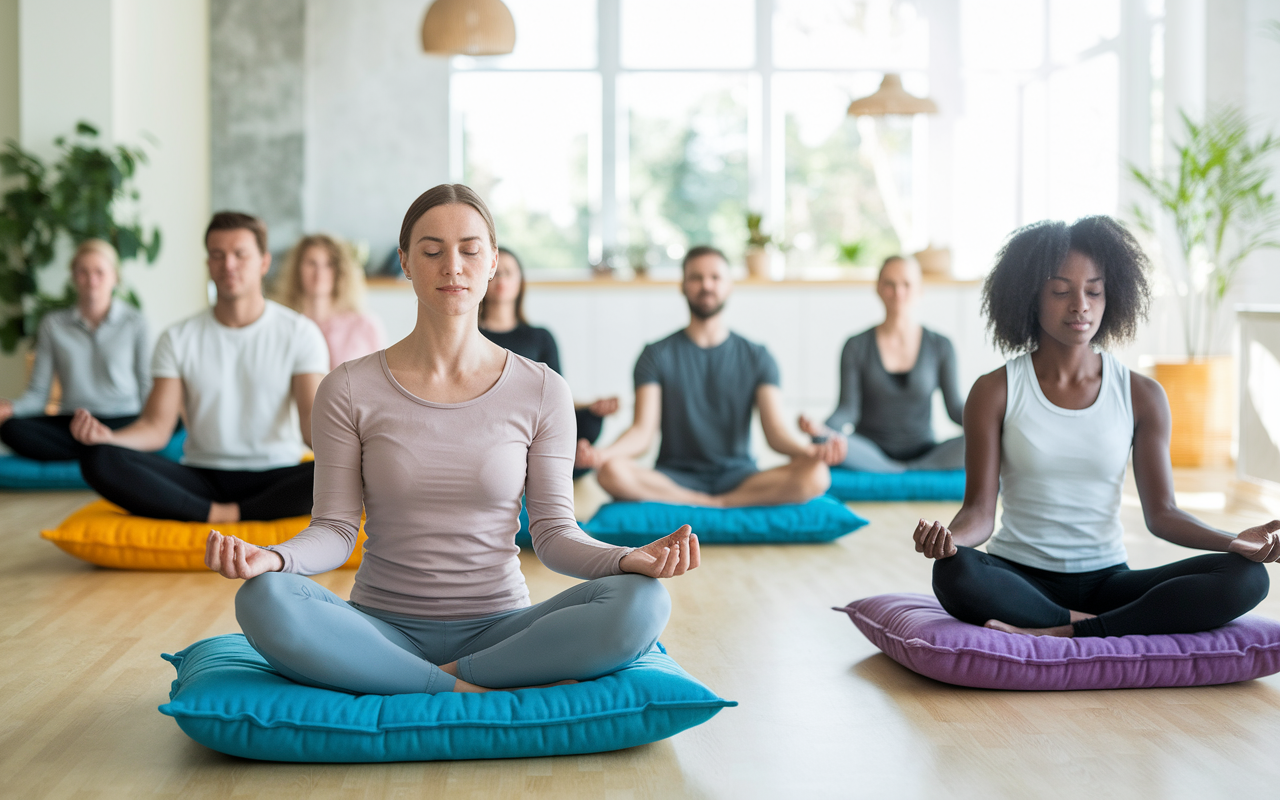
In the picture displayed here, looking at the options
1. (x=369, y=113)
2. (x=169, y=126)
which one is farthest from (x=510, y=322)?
(x=369, y=113)

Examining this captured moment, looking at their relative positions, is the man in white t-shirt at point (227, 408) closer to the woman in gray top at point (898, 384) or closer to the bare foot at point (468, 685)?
the bare foot at point (468, 685)

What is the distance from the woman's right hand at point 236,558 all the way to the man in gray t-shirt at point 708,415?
7.16ft

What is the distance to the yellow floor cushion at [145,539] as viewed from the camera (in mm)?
3543

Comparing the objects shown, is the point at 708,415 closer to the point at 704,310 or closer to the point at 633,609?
the point at 704,310

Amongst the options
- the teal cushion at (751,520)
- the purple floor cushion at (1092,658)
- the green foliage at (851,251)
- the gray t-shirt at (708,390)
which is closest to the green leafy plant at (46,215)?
the gray t-shirt at (708,390)

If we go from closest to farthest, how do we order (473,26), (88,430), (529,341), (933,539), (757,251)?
1. (933,539)
2. (88,430)
3. (529,341)
4. (473,26)
5. (757,251)

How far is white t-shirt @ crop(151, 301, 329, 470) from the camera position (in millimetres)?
3723

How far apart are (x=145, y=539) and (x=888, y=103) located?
15.3ft

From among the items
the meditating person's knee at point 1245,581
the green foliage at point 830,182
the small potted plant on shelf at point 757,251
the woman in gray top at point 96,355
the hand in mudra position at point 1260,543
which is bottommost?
the meditating person's knee at point 1245,581

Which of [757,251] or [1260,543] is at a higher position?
[757,251]

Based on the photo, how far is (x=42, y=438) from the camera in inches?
203

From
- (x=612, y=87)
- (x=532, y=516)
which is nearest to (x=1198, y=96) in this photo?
(x=612, y=87)

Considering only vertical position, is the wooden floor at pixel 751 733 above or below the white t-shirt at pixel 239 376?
below

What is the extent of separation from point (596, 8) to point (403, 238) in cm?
691
